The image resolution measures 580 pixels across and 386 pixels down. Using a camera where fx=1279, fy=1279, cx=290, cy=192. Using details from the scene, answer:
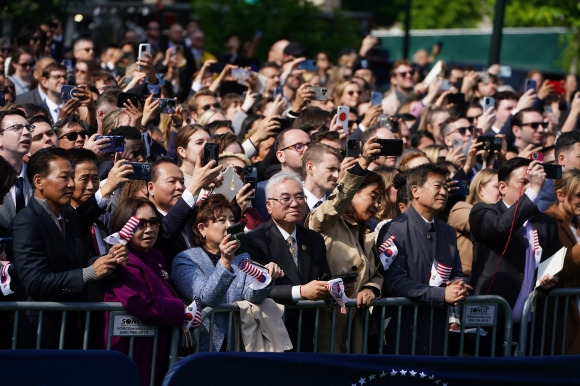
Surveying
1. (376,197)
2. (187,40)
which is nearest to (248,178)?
(376,197)

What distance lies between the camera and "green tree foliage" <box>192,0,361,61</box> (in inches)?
813

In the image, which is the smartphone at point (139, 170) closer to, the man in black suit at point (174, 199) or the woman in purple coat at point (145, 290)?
the woman in purple coat at point (145, 290)

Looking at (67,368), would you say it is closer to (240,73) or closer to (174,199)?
(174,199)

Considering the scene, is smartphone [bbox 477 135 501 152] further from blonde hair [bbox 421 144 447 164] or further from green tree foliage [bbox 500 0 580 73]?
green tree foliage [bbox 500 0 580 73]

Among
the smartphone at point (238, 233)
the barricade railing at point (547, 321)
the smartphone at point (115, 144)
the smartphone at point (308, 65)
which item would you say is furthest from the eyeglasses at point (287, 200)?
the smartphone at point (308, 65)

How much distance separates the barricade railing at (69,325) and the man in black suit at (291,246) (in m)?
1.01

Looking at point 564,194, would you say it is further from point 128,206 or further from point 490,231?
point 128,206

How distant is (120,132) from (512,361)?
3.43m

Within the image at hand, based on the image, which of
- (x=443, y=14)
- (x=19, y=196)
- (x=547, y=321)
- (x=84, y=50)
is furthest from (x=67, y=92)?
(x=443, y=14)

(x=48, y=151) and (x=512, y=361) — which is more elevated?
(x=48, y=151)

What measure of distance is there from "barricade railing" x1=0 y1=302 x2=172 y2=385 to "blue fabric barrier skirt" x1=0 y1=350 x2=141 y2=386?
74 centimetres

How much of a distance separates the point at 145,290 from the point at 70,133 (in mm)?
2376

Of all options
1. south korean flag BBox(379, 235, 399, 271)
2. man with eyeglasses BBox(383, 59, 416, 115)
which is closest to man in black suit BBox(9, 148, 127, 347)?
south korean flag BBox(379, 235, 399, 271)

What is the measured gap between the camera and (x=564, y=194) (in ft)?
33.3
